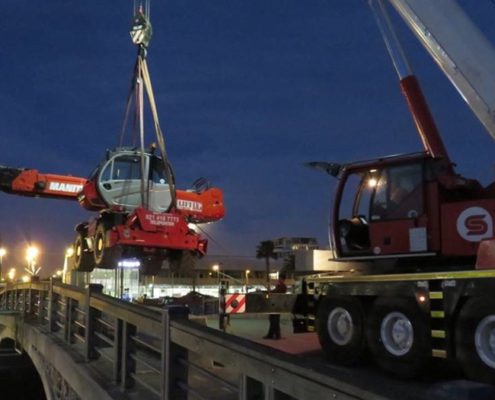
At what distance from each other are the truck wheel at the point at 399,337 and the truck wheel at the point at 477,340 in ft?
1.99

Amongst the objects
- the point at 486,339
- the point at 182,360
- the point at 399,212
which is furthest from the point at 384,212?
the point at 182,360

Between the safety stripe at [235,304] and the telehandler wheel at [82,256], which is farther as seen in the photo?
the safety stripe at [235,304]

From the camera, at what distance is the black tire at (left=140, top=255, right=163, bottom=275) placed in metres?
14.1

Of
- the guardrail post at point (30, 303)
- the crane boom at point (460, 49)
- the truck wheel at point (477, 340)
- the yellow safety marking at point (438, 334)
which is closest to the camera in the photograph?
the truck wheel at point (477, 340)

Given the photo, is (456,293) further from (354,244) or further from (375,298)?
(354,244)

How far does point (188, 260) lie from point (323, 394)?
11.2 m

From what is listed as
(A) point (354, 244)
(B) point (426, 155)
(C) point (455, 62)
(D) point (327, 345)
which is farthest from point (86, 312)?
(C) point (455, 62)

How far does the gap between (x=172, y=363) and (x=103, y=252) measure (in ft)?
27.9

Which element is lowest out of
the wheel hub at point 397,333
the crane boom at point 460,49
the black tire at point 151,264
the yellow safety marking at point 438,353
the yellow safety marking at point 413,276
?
the yellow safety marking at point 438,353

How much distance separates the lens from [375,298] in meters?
9.33

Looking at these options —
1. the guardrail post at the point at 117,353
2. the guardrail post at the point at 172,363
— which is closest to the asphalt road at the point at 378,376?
the guardrail post at the point at 172,363

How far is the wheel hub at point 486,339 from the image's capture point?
7.38m

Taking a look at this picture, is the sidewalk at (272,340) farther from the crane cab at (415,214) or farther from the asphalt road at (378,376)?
the crane cab at (415,214)

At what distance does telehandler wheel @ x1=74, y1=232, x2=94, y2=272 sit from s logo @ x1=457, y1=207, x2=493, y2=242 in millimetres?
9008
